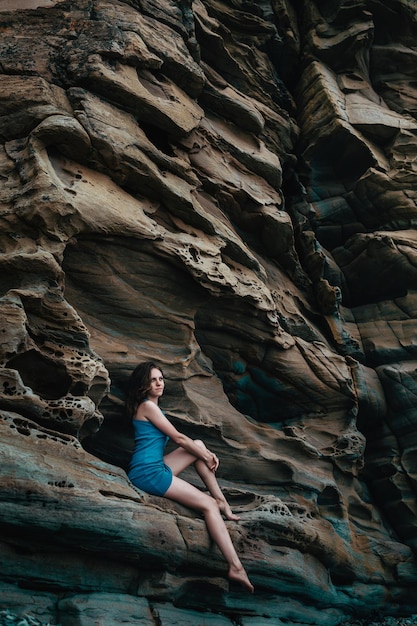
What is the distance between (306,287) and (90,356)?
7.49 meters

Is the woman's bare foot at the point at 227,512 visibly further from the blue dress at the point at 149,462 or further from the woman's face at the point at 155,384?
the woman's face at the point at 155,384

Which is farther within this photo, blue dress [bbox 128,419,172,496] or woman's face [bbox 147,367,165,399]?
woman's face [bbox 147,367,165,399]

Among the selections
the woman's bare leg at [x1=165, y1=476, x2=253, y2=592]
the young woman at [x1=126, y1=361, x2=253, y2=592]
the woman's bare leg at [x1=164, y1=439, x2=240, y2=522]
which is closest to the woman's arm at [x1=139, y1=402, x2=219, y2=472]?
the young woman at [x1=126, y1=361, x2=253, y2=592]

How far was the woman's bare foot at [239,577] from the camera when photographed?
8.15 metres

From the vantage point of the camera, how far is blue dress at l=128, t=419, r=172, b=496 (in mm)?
8398

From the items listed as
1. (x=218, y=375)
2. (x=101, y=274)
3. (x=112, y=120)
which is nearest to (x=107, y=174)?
Result: (x=112, y=120)

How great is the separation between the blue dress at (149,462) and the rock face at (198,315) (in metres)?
0.43

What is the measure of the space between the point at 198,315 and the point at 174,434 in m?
3.07

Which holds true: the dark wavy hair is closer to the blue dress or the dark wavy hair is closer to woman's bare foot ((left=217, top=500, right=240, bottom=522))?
the blue dress

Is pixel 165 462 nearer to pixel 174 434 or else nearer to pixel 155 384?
pixel 174 434

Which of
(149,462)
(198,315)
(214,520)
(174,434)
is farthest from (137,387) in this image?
(198,315)

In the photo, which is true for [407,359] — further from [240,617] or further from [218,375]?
[240,617]

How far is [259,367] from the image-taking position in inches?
478

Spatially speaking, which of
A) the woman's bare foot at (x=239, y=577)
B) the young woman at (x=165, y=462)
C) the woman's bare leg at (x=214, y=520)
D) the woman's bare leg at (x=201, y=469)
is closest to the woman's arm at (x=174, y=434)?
the young woman at (x=165, y=462)
